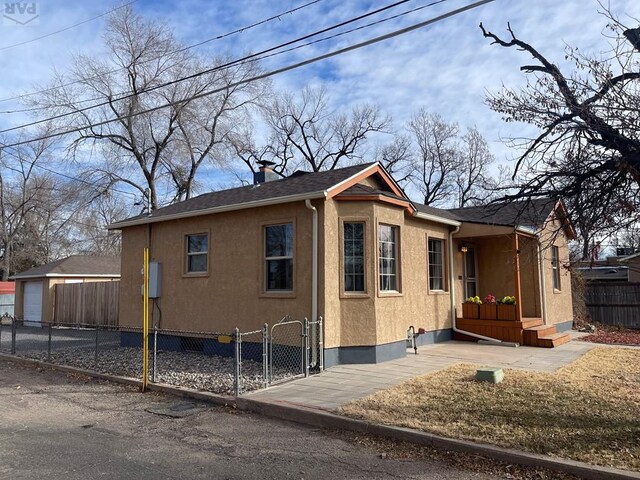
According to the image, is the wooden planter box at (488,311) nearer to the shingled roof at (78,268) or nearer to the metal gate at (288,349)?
the metal gate at (288,349)

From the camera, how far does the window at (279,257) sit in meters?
10.4

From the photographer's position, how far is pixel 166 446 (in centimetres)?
555

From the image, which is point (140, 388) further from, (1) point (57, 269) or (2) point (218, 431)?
(1) point (57, 269)

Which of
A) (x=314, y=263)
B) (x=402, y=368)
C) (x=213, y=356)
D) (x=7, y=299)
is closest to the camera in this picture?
(x=402, y=368)

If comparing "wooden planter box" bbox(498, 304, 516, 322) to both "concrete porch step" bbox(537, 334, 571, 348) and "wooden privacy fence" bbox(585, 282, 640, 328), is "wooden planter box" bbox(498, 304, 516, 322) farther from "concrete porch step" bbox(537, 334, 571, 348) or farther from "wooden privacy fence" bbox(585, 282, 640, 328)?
"wooden privacy fence" bbox(585, 282, 640, 328)

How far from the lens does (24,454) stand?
5.28m

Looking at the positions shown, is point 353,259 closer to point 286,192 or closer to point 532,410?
point 286,192

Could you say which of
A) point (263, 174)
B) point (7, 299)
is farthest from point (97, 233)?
point (263, 174)

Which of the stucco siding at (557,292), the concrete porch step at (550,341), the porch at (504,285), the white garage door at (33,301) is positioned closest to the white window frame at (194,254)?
the porch at (504,285)

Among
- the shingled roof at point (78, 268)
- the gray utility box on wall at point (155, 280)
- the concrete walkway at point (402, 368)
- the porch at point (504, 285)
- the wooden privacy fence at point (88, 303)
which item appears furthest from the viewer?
the shingled roof at point (78, 268)

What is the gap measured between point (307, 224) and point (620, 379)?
244 inches

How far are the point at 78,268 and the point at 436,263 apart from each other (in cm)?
1807

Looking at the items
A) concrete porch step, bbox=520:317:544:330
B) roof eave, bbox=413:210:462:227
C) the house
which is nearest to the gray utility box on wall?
the house

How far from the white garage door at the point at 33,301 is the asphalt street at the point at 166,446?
17.1 m
